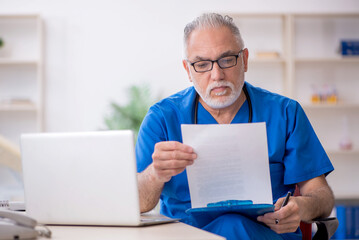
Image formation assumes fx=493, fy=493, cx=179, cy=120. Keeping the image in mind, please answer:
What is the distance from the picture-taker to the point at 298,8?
4.56 m

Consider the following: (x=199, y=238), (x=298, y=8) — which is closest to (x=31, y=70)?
(x=298, y=8)

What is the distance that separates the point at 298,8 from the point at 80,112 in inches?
87.2

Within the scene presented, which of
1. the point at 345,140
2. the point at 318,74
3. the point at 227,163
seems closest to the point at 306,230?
the point at 227,163

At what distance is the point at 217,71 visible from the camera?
1698mm

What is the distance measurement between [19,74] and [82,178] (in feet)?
11.6

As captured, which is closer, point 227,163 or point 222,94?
point 227,163

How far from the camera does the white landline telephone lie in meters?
0.93

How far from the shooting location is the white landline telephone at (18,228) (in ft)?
3.05

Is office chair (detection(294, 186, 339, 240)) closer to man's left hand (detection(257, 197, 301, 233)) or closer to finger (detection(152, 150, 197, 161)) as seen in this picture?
man's left hand (detection(257, 197, 301, 233))

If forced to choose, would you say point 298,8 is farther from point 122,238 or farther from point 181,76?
point 122,238

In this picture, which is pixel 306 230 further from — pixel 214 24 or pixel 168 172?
pixel 214 24

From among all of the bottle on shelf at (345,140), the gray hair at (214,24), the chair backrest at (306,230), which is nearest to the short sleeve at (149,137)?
the gray hair at (214,24)

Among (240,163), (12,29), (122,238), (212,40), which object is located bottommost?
(122,238)

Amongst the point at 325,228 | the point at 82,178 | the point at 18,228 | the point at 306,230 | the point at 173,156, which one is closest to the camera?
the point at 18,228
